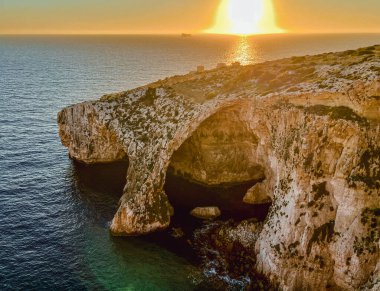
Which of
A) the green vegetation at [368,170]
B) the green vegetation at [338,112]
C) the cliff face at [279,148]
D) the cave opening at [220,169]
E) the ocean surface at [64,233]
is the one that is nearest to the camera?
the green vegetation at [368,170]

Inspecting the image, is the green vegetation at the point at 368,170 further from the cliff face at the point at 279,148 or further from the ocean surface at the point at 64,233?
the ocean surface at the point at 64,233

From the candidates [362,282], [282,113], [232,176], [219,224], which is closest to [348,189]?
[362,282]

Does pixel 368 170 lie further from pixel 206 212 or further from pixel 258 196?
pixel 206 212

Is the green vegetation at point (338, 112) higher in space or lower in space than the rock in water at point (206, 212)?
higher

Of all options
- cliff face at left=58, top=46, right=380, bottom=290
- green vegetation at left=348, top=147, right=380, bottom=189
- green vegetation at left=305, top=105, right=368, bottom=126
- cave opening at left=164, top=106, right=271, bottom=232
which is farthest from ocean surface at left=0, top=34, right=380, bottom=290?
green vegetation at left=305, top=105, right=368, bottom=126

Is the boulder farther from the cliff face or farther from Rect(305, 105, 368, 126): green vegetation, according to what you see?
Rect(305, 105, 368, 126): green vegetation

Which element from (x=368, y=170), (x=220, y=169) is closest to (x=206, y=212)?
(x=220, y=169)

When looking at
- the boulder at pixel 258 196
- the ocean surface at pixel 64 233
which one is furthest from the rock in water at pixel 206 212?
the ocean surface at pixel 64 233
